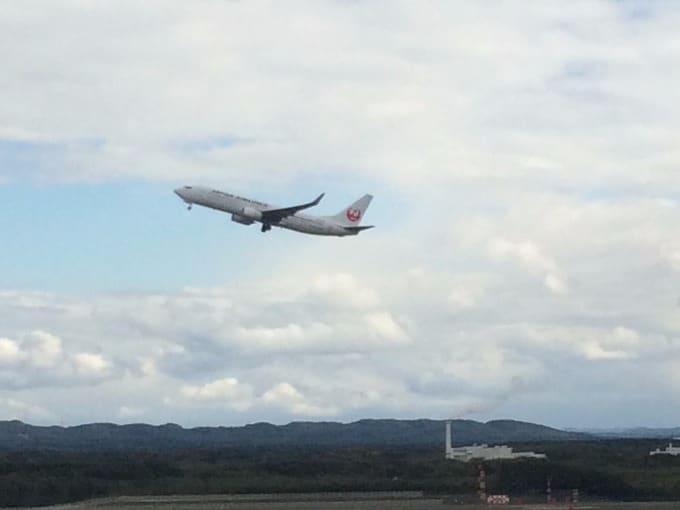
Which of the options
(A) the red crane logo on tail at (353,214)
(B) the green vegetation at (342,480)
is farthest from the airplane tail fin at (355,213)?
(B) the green vegetation at (342,480)

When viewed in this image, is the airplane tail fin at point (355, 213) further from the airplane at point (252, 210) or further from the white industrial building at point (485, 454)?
the white industrial building at point (485, 454)

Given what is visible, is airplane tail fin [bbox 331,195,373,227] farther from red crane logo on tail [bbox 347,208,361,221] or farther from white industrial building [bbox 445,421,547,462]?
white industrial building [bbox 445,421,547,462]

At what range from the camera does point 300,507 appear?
82.4 m

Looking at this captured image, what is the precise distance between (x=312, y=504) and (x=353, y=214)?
4640cm

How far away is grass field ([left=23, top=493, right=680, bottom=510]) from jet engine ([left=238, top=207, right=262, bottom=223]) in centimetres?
2457

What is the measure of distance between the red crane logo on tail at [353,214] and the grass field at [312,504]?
111 ft

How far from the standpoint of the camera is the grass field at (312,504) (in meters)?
82.0

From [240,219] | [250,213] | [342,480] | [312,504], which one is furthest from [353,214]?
[312,504]

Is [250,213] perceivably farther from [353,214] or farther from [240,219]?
[353,214]

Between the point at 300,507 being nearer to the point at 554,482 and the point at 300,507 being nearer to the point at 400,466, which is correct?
the point at 554,482

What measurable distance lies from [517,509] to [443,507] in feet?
18.2

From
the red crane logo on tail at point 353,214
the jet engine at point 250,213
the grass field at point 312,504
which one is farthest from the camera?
the red crane logo on tail at point 353,214

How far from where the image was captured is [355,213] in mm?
128500

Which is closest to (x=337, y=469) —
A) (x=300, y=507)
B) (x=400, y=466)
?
(x=400, y=466)
